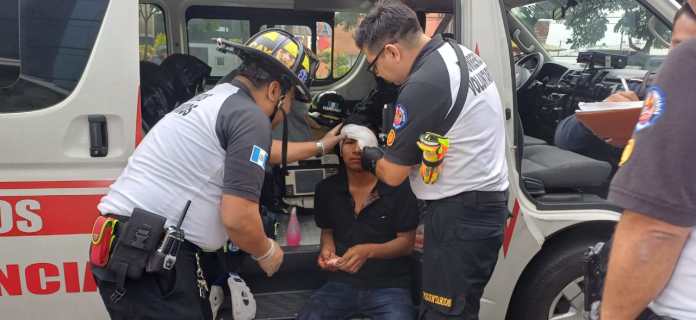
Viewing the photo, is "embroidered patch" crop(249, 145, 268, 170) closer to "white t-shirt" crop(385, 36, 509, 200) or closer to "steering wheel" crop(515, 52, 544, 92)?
"white t-shirt" crop(385, 36, 509, 200)

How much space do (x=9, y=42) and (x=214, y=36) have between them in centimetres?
222

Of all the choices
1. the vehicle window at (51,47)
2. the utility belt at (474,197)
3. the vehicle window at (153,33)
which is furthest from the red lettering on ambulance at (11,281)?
the vehicle window at (153,33)

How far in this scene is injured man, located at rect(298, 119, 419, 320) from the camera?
2271mm

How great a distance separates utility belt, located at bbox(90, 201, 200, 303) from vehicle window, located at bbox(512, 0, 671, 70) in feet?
7.43

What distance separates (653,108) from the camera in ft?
2.98

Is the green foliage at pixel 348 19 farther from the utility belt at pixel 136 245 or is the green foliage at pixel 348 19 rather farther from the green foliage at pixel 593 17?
the utility belt at pixel 136 245

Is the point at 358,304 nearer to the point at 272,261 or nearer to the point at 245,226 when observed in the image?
the point at 272,261

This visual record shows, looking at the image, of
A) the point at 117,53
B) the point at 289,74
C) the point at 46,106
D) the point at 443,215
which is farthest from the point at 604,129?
the point at 46,106

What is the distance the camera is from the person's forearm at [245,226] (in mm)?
1535

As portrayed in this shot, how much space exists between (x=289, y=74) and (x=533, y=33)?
290 cm

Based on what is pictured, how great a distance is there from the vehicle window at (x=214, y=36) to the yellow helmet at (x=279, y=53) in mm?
2280

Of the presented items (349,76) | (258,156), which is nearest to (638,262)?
(258,156)

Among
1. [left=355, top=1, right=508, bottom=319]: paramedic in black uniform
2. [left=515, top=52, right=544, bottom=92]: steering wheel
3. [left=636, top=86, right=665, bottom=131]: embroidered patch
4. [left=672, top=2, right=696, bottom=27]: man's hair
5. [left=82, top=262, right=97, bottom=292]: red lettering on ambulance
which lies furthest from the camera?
[left=515, top=52, right=544, bottom=92]: steering wheel

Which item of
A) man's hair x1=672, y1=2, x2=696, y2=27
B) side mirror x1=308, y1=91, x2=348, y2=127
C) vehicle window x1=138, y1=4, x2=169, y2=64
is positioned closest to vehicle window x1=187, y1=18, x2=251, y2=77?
vehicle window x1=138, y1=4, x2=169, y2=64
